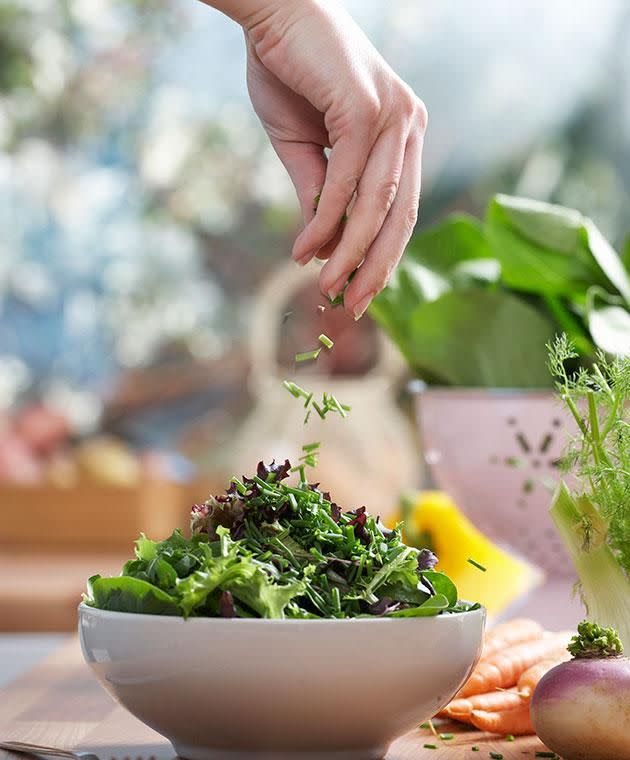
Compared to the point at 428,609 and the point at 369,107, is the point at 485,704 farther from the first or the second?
the point at 369,107

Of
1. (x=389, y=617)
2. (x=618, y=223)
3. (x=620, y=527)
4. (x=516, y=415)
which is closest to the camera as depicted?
(x=389, y=617)

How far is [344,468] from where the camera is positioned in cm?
262

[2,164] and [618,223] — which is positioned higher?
[618,223]

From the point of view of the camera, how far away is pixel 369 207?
65 centimetres

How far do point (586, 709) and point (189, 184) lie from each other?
290 cm

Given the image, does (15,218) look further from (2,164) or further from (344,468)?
(344,468)

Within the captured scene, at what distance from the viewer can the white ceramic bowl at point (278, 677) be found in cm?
55

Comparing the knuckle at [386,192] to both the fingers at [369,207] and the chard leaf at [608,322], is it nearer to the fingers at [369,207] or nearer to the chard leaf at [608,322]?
the fingers at [369,207]

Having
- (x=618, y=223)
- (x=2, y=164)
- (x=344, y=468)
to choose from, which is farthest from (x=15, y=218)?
(x=618, y=223)

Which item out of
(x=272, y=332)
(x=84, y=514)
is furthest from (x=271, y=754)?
(x=84, y=514)

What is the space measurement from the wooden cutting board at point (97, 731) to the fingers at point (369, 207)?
0.26 meters

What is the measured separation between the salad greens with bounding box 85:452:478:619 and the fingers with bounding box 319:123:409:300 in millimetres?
97

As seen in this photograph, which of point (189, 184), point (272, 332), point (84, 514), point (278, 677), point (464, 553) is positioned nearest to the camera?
point (278, 677)

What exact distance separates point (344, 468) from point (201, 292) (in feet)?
3.17
